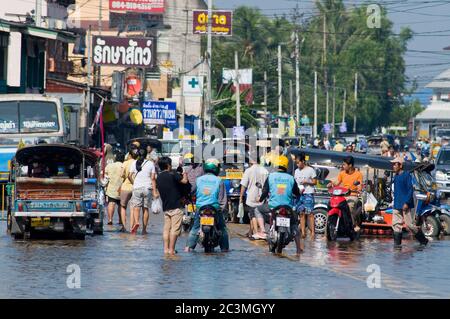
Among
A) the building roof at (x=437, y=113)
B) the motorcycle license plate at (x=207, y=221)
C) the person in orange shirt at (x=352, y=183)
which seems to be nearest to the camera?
the motorcycle license plate at (x=207, y=221)

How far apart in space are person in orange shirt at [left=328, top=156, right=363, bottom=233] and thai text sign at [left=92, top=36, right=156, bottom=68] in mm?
41575

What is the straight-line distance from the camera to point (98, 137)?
59312 millimetres

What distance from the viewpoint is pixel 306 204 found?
26562mm

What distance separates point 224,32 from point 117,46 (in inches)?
531

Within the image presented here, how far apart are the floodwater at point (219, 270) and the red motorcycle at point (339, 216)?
0.44 metres

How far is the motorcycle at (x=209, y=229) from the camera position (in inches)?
840

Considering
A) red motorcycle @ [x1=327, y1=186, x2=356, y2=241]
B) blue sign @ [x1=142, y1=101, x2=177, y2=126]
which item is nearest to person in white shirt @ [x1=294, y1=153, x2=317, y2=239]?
red motorcycle @ [x1=327, y1=186, x2=356, y2=241]

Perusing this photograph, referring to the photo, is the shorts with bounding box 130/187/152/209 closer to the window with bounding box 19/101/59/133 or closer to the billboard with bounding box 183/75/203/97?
the window with bounding box 19/101/59/133

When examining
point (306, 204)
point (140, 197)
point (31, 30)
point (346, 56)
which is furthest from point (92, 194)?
point (346, 56)

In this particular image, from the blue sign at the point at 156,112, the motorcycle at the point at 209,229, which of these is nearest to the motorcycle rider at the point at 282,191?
the motorcycle at the point at 209,229

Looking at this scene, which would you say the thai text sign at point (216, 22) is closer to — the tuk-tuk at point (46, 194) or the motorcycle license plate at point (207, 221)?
the tuk-tuk at point (46, 194)

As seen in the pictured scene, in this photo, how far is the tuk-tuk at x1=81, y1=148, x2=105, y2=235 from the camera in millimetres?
24297

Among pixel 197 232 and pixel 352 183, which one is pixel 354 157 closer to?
pixel 352 183

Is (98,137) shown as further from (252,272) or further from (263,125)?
(252,272)
